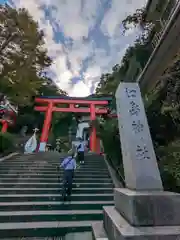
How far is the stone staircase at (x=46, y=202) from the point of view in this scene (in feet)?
11.0

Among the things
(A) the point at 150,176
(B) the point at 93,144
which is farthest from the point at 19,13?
(A) the point at 150,176

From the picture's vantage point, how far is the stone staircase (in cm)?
334

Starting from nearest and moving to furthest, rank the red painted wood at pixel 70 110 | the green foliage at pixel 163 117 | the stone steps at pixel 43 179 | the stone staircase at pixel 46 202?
the stone staircase at pixel 46 202 → the green foliage at pixel 163 117 → the stone steps at pixel 43 179 → the red painted wood at pixel 70 110

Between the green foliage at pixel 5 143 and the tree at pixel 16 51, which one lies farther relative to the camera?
the tree at pixel 16 51

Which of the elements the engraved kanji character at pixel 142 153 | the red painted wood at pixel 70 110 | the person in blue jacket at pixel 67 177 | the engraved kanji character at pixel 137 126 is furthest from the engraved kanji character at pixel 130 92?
the red painted wood at pixel 70 110

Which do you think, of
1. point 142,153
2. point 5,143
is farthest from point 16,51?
point 142,153

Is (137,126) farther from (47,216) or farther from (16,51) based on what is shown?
(16,51)

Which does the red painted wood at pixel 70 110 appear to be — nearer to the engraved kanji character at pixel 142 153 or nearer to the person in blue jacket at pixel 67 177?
the person in blue jacket at pixel 67 177

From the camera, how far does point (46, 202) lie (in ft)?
14.4

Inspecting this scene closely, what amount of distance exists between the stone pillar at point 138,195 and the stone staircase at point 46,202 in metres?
1.30

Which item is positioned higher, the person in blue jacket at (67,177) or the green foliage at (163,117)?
the green foliage at (163,117)

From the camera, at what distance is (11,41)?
10.8m

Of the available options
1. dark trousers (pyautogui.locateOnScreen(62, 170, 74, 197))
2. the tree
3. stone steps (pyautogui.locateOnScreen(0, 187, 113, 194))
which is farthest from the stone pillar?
the tree

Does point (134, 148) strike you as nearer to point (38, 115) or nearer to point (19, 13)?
point (19, 13)
